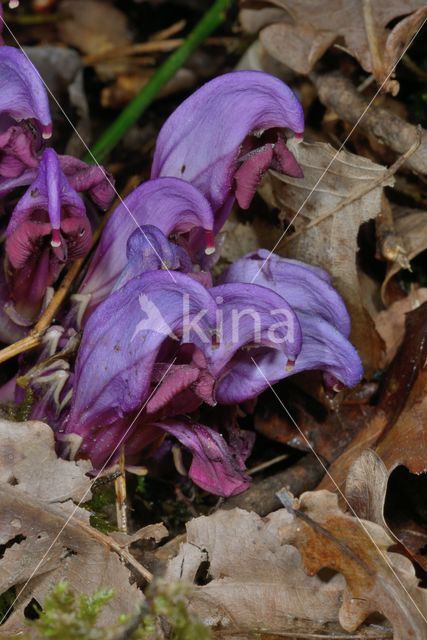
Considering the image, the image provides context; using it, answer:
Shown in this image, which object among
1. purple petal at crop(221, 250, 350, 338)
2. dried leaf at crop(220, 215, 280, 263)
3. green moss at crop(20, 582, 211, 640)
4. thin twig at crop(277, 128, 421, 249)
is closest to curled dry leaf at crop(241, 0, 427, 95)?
thin twig at crop(277, 128, 421, 249)

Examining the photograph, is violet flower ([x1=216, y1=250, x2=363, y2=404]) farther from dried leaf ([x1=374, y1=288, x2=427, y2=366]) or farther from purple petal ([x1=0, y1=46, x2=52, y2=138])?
purple petal ([x1=0, y1=46, x2=52, y2=138])

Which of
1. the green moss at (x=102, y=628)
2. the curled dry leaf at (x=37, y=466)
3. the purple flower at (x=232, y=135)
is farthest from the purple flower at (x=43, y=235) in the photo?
the green moss at (x=102, y=628)

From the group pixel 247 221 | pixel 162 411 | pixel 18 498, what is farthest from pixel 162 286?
pixel 247 221

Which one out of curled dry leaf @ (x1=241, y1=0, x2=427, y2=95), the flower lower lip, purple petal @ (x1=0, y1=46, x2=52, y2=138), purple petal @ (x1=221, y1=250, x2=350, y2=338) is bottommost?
purple petal @ (x1=221, y1=250, x2=350, y2=338)

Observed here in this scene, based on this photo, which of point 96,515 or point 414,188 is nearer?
point 96,515

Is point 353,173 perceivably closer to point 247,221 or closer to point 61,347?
point 247,221

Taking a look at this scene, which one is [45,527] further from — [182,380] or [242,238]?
[242,238]

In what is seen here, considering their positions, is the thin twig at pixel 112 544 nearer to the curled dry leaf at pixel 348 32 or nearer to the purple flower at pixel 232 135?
the purple flower at pixel 232 135
